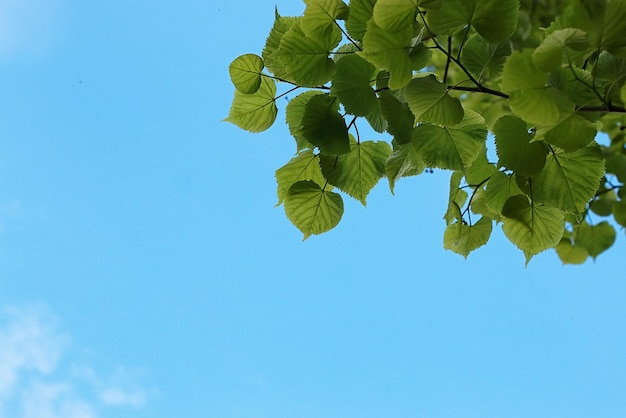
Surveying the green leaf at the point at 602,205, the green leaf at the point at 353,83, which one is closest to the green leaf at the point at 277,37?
the green leaf at the point at 353,83

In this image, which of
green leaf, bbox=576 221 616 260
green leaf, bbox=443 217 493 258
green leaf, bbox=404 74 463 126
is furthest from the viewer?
green leaf, bbox=576 221 616 260

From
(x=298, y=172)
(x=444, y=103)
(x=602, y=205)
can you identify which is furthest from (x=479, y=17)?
(x=602, y=205)

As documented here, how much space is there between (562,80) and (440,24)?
15 cm

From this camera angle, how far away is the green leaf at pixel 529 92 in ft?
→ 1.67

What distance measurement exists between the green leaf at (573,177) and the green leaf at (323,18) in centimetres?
30

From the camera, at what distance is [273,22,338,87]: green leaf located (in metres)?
0.64

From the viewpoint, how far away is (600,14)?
20.9 inches

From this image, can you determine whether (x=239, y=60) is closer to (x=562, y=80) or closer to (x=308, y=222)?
(x=308, y=222)

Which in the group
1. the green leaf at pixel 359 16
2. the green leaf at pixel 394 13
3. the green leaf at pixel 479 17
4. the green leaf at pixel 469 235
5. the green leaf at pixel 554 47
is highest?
the green leaf at pixel 359 16

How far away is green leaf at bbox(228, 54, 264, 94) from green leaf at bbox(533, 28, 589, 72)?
1.10ft

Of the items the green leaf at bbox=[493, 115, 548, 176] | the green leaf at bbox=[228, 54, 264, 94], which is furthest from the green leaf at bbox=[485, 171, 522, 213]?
the green leaf at bbox=[228, 54, 264, 94]

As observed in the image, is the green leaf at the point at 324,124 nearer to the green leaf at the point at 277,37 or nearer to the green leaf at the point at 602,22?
the green leaf at the point at 277,37

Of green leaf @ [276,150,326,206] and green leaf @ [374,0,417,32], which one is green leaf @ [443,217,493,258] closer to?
green leaf @ [276,150,326,206]

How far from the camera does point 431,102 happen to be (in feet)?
2.00
